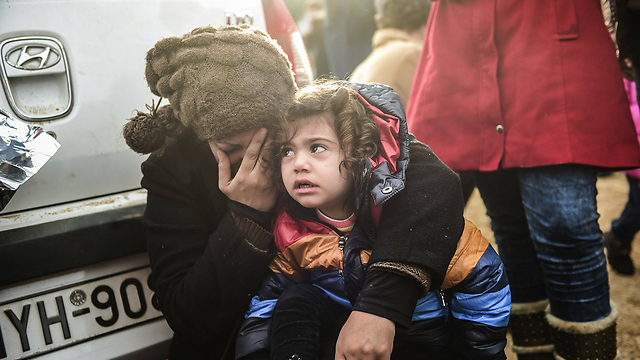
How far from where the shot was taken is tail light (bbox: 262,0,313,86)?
6.05 feet

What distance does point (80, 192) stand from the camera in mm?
1538

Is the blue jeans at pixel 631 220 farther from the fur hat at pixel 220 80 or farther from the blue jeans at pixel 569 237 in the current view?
the fur hat at pixel 220 80

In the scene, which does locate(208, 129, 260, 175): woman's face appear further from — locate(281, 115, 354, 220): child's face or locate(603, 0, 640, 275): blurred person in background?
locate(603, 0, 640, 275): blurred person in background

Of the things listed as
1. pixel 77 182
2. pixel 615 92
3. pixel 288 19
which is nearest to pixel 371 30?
→ pixel 288 19

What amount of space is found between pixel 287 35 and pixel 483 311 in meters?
1.27

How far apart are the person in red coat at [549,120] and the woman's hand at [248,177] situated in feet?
2.46

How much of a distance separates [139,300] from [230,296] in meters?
0.42

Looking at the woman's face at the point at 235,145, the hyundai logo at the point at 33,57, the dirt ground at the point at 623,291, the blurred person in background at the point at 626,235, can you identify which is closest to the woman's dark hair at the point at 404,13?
the blurred person in background at the point at 626,235

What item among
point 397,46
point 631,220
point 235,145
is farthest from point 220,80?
point 631,220

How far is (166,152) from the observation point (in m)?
1.49

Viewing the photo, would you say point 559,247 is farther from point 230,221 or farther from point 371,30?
point 371,30

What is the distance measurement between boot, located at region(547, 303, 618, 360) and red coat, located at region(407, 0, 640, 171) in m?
0.57

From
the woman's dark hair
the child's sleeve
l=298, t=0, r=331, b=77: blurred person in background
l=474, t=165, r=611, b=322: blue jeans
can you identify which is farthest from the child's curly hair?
l=298, t=0, r=331, b=77: blurred person in background

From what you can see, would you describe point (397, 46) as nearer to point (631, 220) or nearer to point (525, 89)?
point (525, 89)
